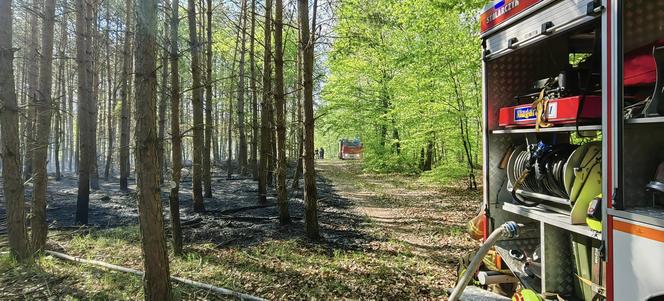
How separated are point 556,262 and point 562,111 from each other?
1.25 metres

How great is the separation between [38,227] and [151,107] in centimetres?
511

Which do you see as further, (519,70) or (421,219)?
(421,219)

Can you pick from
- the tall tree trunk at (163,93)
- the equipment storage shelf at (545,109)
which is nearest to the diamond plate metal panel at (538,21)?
the equipment storage shelf at (545,109)

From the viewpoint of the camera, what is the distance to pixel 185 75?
2292 cm

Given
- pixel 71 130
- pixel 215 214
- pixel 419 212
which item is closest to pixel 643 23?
pixel 419 212

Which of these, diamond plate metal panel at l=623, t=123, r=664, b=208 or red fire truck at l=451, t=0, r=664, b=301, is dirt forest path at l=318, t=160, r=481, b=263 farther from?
diamond plate metal panel at l=623, t=123, r=664, b=208

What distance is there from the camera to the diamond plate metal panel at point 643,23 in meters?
2.56

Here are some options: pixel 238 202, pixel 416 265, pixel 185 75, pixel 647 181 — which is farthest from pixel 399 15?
pixel 185 75

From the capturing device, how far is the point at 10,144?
650cm

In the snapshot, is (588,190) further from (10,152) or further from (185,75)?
(185,75)

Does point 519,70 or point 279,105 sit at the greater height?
point 279,105

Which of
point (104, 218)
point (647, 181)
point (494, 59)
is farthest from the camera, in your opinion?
point (104, 218)

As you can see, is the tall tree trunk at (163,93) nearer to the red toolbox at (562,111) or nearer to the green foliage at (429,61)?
the green foliage at (429,61)

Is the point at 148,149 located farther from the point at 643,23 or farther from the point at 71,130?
the point at 71,130
